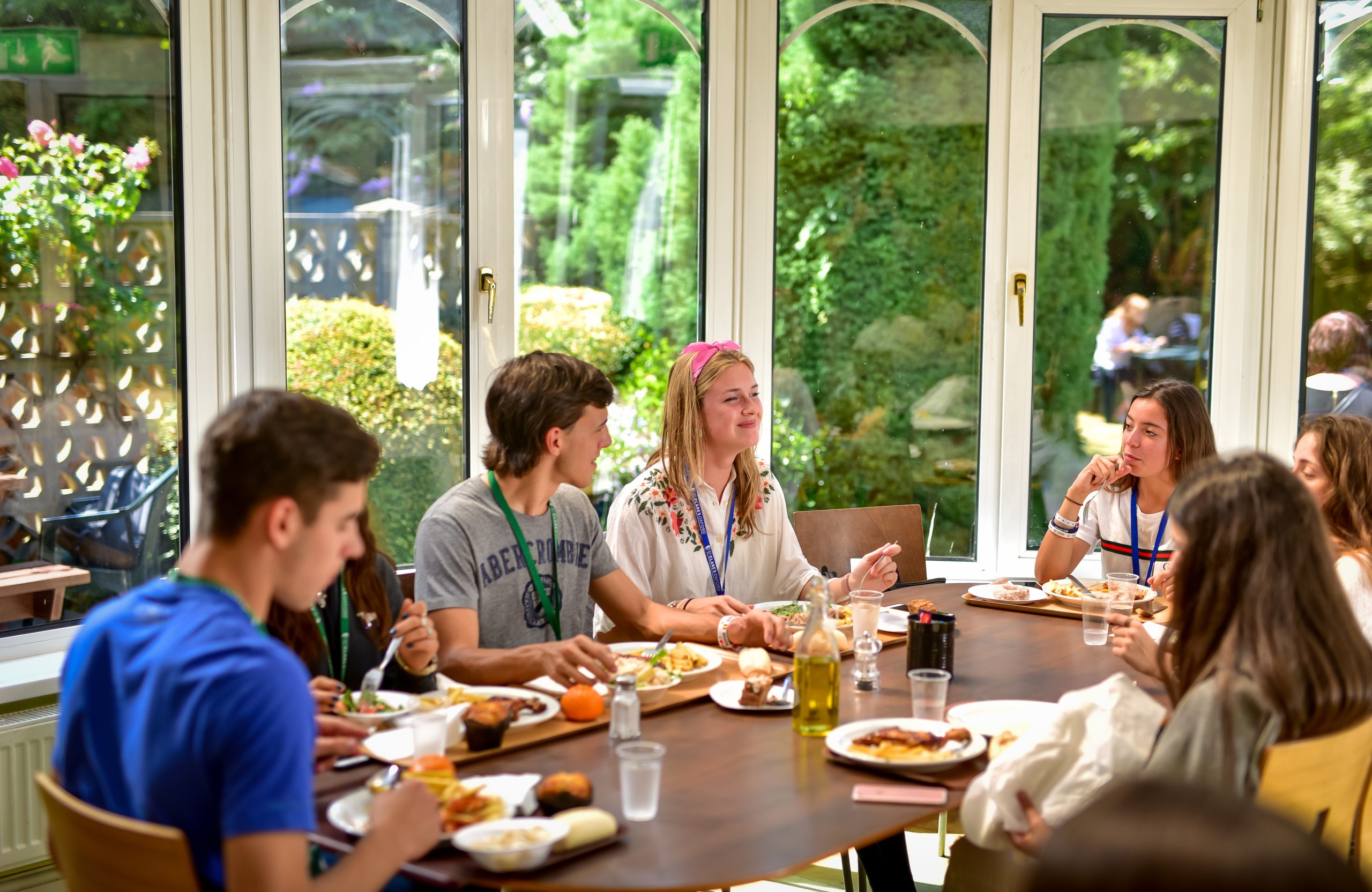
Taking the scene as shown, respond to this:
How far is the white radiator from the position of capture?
2.74 m

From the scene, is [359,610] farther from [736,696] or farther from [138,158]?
[138,158]

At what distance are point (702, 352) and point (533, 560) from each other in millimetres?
953

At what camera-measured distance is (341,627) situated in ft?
7.46

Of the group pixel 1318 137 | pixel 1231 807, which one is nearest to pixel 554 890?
pixel 1231 807

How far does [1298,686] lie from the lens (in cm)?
155

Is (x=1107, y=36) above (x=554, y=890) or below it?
above

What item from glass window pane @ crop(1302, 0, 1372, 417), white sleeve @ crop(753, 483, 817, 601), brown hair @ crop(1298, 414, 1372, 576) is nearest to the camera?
brown hair @ crop(1298, 414, 1372, 576)

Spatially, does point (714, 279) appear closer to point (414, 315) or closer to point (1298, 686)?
point (414, 315)

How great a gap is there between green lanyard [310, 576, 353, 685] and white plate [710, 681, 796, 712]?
27.3 inches

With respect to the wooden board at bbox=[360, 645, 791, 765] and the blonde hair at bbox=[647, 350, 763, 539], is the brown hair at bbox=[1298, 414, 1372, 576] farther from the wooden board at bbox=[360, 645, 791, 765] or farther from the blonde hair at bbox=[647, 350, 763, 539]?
the blonde hair at bbox=[647, 350, 763, 539]

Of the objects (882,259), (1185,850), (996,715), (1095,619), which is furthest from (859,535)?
(1185,850)

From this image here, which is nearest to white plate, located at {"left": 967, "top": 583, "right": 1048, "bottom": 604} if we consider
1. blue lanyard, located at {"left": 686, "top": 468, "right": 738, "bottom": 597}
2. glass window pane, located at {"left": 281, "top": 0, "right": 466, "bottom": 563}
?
blue lanyard, located at {"left": 686, "top": 468, "right": 738, "bottom": 597}

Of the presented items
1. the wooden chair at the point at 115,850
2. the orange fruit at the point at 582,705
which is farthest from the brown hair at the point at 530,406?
the wooden chair at the point at 115,850

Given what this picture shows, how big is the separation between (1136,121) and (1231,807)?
4.10m
